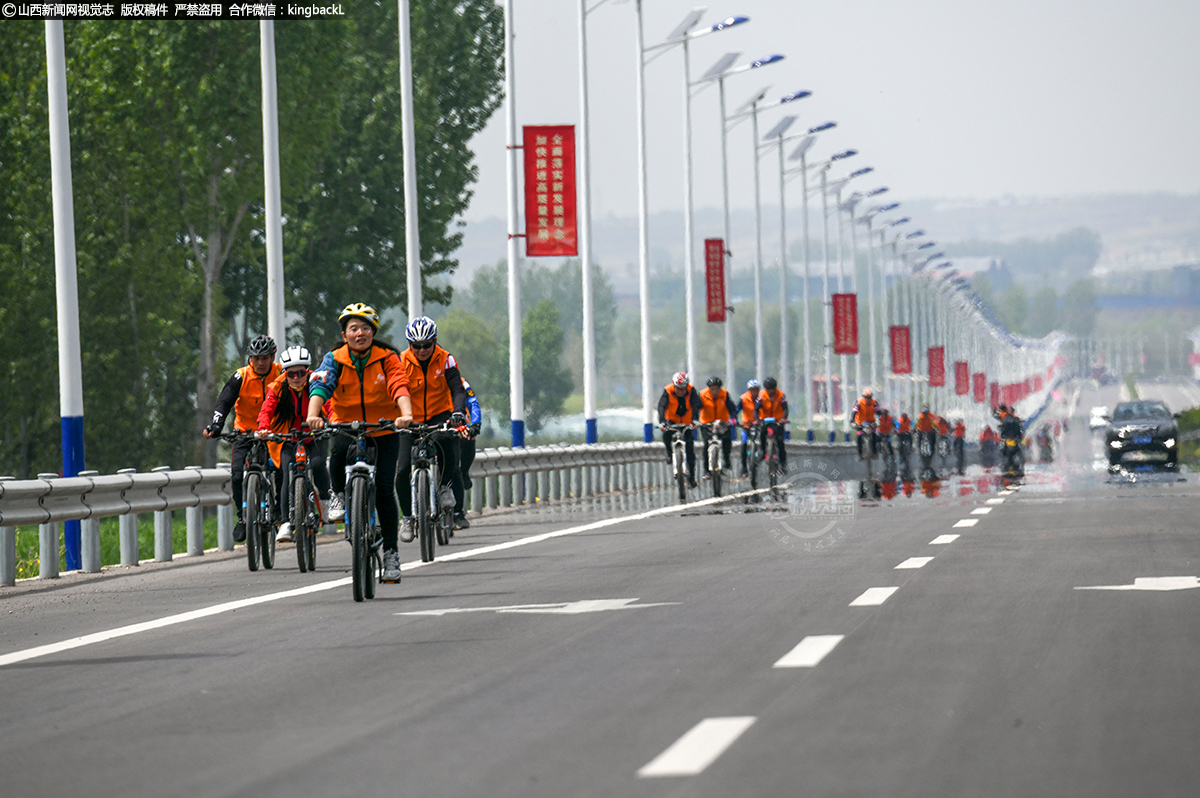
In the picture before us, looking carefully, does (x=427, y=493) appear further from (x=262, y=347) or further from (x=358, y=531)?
(x=358, y=531)

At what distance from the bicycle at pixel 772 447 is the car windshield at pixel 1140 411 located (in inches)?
566

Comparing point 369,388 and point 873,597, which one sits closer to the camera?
point 873,597

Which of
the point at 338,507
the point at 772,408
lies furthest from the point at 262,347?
the point at 772,408

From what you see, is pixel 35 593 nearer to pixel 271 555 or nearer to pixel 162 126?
pixel 271 555

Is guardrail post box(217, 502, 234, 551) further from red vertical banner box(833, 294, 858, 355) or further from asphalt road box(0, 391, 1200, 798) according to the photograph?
red vertical banner box(833, 294, 858, 355)

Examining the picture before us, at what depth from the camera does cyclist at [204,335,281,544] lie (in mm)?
16688

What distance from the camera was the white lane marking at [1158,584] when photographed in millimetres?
12125

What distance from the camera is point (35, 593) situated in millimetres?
15547

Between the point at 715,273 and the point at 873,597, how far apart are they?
44.2m

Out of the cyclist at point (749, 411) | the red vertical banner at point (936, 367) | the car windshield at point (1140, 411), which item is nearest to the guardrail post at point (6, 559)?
the cyclist at point (749, 411)

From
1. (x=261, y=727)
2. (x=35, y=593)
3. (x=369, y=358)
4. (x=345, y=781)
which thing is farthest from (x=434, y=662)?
(x=35, y=593)

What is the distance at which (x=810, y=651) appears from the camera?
927cm

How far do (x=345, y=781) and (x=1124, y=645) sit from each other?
162 inches

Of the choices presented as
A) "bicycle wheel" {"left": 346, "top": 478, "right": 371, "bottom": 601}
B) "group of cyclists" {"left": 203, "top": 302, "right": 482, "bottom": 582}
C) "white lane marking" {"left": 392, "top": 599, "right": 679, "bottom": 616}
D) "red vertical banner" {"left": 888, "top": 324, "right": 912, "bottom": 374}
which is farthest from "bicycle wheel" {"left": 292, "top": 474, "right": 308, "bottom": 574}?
"red vertical banner" {"left": 888, "top": 324, "right": 912, "bottom": 374}
